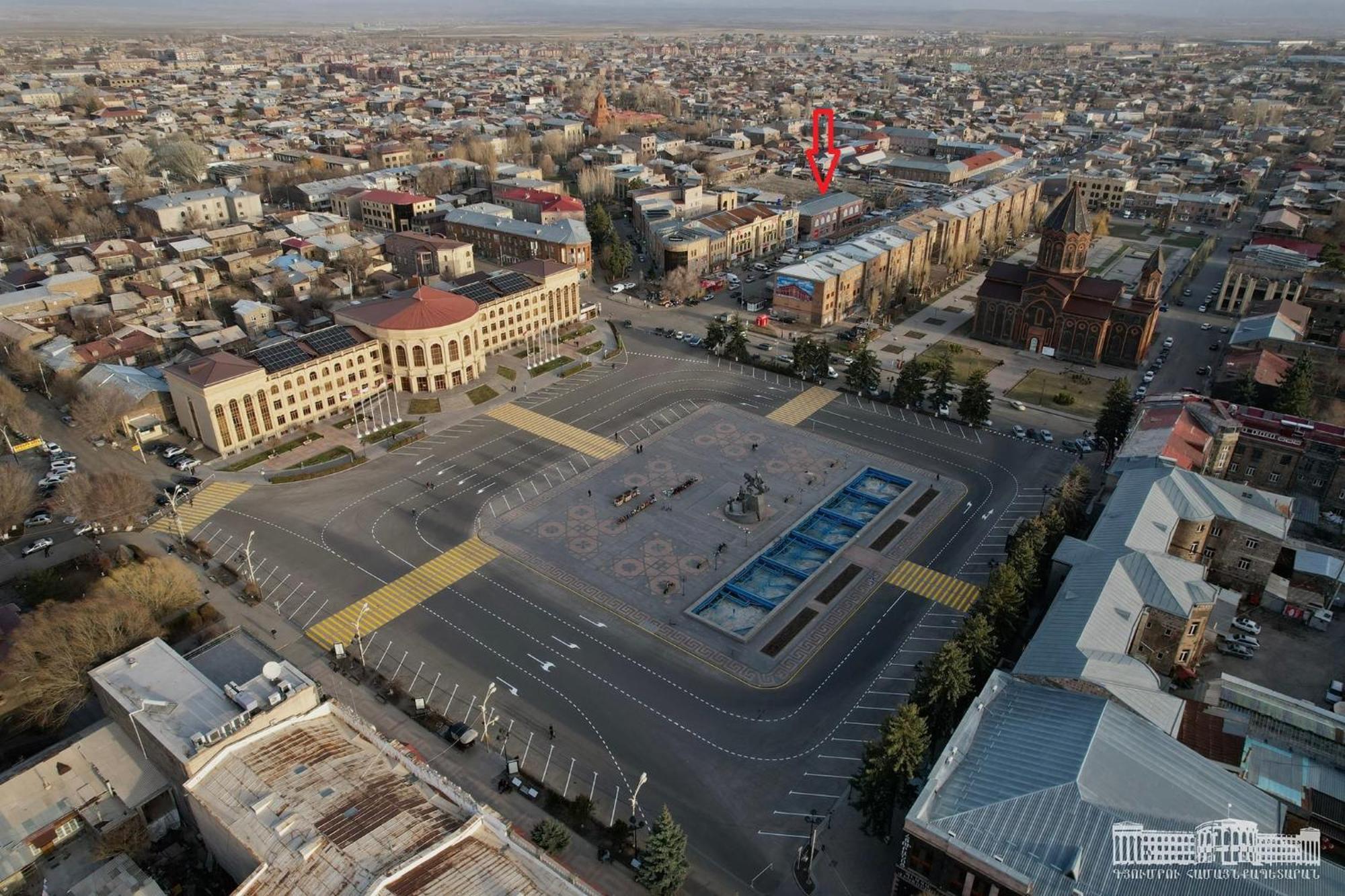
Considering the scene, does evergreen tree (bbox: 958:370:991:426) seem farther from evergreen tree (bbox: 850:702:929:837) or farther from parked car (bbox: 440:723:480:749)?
parked car (bbox: 440:723:480:749)

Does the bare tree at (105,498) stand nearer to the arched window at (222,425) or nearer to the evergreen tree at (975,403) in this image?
the arched window at (222,425)

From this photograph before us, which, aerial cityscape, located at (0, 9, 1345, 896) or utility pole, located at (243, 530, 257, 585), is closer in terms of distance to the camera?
aerial cityscape, located at (0, 9, 1345, 896)

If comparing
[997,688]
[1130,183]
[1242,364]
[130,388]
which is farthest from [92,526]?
[1130,183]

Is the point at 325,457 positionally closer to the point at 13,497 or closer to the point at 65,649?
the point at 13,497

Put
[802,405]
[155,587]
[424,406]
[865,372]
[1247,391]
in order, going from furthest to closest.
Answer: [865,372]
[802,405]
[424,406]
[1247,391]
[155,587]

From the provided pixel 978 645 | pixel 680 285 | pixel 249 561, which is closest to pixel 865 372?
pixel 680 285

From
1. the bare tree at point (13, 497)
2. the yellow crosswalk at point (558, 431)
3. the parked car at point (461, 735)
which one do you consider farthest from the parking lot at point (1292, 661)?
the bare tree at point (13, 497)

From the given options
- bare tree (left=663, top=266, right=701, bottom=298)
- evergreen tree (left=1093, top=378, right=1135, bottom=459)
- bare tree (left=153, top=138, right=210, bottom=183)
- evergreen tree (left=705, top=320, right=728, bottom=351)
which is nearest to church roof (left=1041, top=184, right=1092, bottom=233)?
evergreen tree (left=1093, top=378, right=1135, bottom=459)
